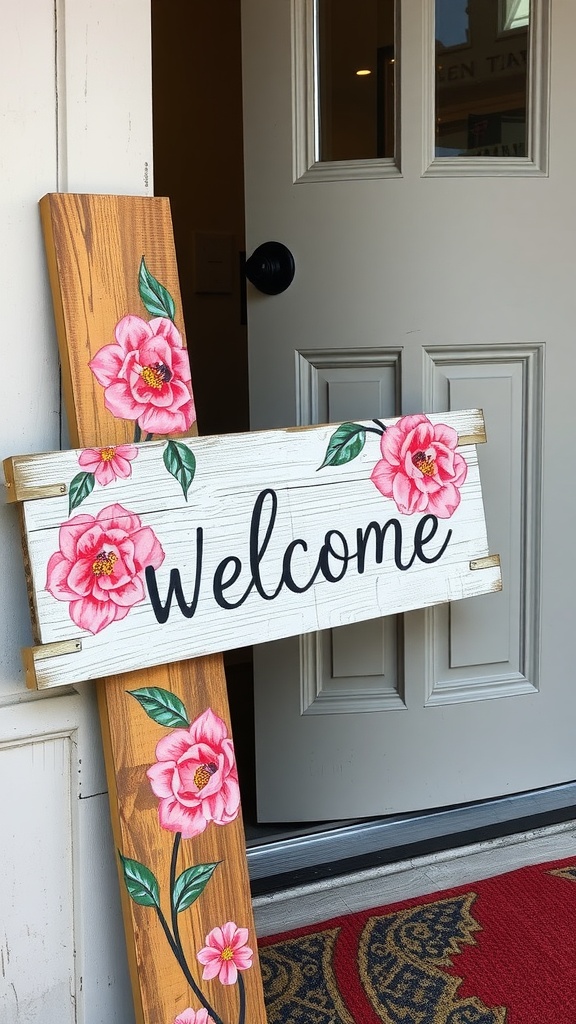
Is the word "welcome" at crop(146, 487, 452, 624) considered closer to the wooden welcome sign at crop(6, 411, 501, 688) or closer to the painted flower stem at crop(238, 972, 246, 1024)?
the wooden welcome sign at crop(6, 411, 501, 688)

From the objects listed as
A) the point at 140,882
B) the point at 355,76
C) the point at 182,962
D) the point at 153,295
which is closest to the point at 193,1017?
the point at 182,962

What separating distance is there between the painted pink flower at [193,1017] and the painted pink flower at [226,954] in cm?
3

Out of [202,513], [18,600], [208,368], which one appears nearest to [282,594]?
[202,513]

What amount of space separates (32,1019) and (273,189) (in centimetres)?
122

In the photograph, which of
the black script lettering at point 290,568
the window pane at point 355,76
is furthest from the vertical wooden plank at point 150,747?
the window pane at point 355,76

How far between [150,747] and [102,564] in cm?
20

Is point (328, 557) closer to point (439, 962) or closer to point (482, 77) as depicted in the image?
point (439, 962)

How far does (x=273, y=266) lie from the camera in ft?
5.01

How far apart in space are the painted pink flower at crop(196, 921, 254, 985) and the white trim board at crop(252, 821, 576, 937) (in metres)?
0.36

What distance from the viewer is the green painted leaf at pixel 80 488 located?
0.91 m

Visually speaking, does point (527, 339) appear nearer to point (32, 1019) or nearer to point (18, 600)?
point (18, 600)

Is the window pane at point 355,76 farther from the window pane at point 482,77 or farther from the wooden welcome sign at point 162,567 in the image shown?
the wooden welcome sign at point 162,567

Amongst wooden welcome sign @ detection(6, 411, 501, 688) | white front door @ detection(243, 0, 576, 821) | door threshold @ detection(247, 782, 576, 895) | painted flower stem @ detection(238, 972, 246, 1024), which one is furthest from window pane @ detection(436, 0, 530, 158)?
painted flower stem @ detection(238, 972, 246, 1024)

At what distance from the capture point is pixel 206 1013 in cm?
100
